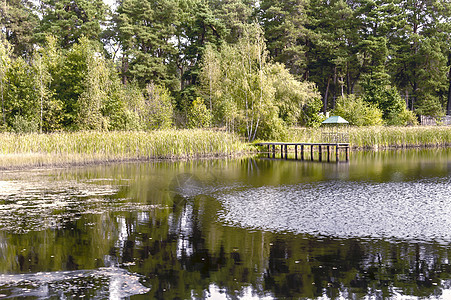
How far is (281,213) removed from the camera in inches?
443

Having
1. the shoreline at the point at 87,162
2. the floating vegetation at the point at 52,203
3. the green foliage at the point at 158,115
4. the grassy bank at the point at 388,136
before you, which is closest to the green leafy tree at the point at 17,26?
the green foliage at the point at 158,115

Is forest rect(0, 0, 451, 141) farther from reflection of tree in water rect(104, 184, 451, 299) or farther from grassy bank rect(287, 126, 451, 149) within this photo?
reflection of tree in water rect(104, 184, 451, 299)

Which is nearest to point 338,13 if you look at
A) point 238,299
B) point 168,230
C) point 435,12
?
point 435,12

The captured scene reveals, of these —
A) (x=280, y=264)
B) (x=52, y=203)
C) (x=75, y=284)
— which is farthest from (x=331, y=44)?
(x=75, y=284)

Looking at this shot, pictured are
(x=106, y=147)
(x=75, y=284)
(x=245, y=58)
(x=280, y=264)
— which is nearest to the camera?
(x=75, y=284)

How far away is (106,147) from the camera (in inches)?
991

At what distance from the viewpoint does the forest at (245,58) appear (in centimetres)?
3553

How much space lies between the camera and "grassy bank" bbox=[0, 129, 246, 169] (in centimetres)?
2312

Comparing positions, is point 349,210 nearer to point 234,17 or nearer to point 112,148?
point 112,148

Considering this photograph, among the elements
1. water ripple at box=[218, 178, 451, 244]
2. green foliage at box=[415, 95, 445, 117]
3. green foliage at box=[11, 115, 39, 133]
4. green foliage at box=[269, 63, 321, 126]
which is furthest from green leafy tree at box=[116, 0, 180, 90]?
water ripple at box=[218, 178, 451, 244]

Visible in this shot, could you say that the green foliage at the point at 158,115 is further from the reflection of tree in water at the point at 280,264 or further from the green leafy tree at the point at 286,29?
the reflection of tree in water at the point at 280,264

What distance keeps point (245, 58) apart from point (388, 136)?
12227 mm

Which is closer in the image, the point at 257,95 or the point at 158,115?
the point at 257,95

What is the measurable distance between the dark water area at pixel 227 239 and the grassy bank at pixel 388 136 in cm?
1798
